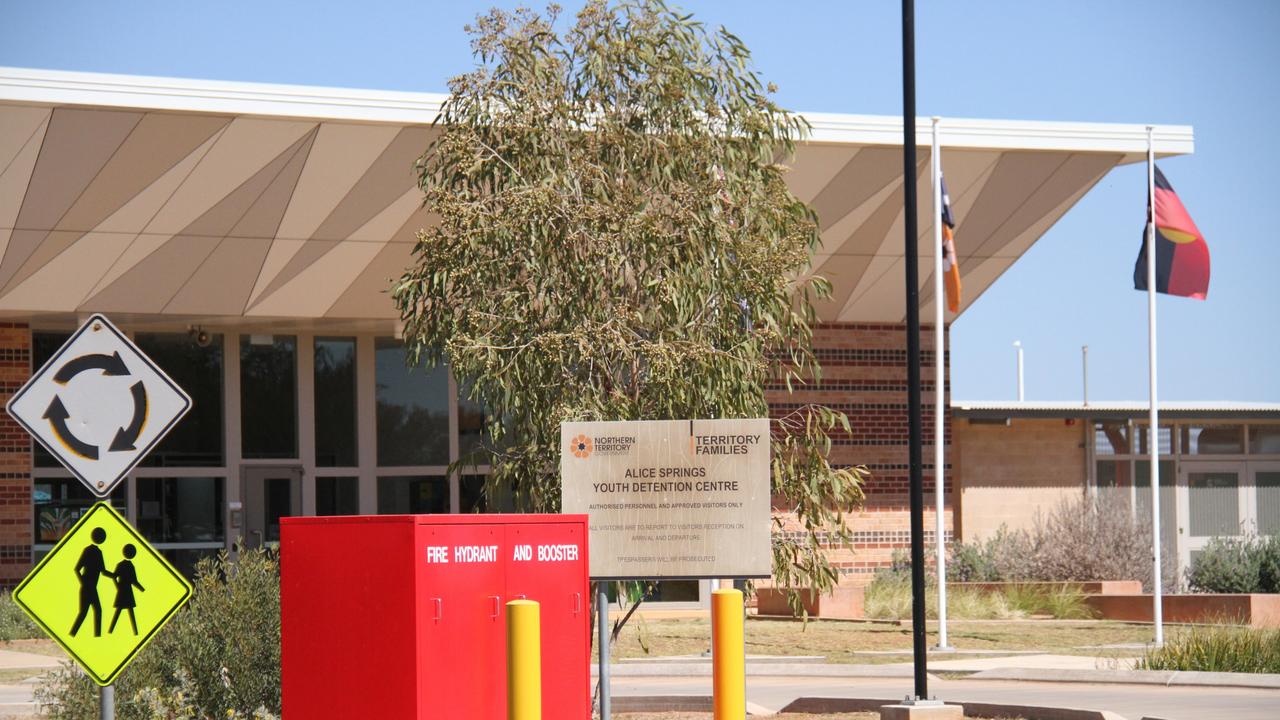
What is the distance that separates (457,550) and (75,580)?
6.58 feet

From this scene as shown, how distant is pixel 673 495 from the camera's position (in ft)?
30.8

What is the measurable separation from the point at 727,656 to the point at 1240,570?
1796cm

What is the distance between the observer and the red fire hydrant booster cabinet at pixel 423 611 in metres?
7.98

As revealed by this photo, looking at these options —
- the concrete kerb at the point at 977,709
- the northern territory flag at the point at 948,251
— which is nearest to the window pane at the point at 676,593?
the northern territory flag at the point at 948,251

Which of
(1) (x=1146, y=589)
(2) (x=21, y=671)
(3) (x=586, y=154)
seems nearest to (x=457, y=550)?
(3) (x=586, y=154)

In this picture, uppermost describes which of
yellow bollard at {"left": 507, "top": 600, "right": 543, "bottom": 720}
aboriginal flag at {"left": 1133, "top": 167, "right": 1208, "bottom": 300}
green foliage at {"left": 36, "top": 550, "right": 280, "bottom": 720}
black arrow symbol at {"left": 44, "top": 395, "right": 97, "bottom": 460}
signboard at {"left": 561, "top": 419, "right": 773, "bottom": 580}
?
aboriginal flag at {"left": 1133, "top": 167, "right": 1208, "bottom": 300}

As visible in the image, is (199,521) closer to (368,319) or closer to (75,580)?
(368,319)

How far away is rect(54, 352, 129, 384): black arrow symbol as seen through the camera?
332 inches

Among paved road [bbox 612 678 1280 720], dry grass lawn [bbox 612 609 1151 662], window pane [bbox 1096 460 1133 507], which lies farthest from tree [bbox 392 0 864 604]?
window pane [bbox 1096 460 1133 507]

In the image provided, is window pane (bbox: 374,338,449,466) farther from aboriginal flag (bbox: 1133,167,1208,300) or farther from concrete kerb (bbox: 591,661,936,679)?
aboriginal flag (bbox: 1133,167,1208,300)

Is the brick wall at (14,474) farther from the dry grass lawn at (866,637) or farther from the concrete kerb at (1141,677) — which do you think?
the concrete kerb at (1141,677)

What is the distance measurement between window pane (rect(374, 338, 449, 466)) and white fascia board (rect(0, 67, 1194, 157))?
281 inches

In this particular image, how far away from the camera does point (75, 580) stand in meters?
8.19

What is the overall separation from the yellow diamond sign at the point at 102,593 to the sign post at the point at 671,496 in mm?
2370
